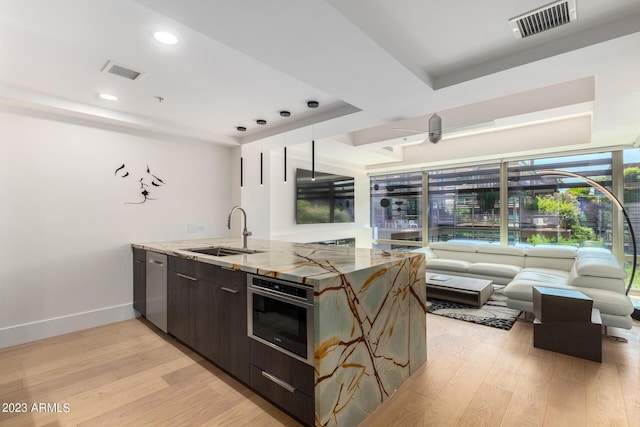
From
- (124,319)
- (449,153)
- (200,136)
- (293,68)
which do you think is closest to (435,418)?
(293,68)

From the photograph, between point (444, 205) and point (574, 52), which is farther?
point (444, 205)

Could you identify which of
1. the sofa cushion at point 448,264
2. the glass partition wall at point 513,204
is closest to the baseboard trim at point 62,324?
the sofa cushion at point 448,264

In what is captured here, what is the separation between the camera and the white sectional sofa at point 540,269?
308 centimetres

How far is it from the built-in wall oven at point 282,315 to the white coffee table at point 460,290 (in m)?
3.09

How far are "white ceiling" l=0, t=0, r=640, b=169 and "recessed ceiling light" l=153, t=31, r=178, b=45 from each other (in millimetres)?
56

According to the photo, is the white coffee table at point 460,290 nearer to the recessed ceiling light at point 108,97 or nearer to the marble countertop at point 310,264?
the marble countertop at point 310,264

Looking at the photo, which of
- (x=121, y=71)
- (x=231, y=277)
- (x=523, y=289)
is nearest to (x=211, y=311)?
(x=231, y=277)

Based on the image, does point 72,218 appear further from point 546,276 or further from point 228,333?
point 546,276

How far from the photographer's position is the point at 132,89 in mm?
2875

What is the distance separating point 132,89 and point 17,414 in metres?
2.70

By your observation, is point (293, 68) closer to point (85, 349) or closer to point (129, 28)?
point (129, 28)

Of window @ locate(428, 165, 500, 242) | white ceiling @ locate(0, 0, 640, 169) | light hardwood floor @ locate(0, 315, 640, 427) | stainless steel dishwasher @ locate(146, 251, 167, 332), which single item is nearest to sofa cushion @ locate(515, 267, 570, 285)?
light hardwood floor @ locate(0, 315, 640, 427)

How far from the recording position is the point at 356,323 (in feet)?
6.01

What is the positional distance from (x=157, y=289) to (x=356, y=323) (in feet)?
8.04
